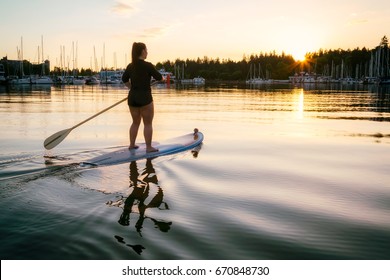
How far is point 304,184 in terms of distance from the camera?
569 centimetres

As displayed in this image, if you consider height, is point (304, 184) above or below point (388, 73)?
below

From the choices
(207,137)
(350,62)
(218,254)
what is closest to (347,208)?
(218,254)

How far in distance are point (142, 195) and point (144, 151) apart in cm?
267

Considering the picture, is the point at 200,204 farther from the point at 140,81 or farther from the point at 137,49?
the point at 137,49

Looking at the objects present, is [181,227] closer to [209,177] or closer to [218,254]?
[218,254]

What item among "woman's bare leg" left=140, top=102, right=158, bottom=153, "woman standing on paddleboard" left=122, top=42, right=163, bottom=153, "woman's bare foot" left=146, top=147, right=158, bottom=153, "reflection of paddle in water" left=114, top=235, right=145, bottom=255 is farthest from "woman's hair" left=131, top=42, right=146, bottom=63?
"reflection of paddle in water" left=114, top=235, right=145, bottom=255

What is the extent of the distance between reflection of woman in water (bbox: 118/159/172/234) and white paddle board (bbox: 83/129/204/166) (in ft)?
1.15

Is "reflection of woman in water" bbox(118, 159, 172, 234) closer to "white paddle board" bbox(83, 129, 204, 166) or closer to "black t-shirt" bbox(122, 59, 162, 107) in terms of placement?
"white paddle board" bbox(83, 129, 204, 166)

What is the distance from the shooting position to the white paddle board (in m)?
6.73

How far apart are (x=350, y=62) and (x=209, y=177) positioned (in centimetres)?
16691

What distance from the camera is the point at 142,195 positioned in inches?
195

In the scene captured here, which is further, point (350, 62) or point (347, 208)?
point (350, 62)

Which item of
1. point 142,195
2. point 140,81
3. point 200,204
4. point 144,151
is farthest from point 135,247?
point 140,81

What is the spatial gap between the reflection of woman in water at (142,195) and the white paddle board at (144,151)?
349 mm
